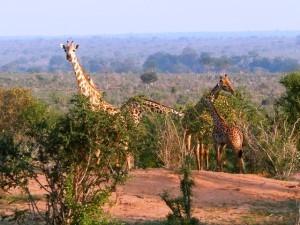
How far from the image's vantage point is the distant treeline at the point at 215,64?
309 feet

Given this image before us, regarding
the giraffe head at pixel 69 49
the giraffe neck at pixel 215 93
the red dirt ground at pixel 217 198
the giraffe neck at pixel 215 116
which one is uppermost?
the giraffe head at pixel 69 49

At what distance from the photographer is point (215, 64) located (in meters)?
94.2

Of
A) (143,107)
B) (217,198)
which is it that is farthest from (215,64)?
(217,198)

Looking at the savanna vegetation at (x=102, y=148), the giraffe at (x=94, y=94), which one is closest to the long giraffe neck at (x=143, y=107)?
the giraffe at (x=94, y=94)

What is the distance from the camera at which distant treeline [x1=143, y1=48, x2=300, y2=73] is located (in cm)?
9425

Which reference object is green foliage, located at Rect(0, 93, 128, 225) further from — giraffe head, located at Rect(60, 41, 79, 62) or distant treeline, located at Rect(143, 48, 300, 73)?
distant treeline, located at Rect(143, 48, 300, 73)

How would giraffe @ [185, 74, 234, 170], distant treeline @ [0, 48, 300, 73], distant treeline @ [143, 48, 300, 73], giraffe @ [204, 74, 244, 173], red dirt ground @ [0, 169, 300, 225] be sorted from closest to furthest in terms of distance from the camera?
red dirt ground @ [0, 169, 300, 225] < giraffe @ [204, 74, 244, 173] < giraffe @ [185, 74, 234, 170] < distant treeline @ [143, 48, 300, 73] < distant treeline @ [0, 48, 300, 73]

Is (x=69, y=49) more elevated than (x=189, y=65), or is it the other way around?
(x=69, y=49)

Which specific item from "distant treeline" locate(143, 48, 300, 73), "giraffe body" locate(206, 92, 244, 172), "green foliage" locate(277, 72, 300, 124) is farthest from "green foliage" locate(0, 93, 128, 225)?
"distant treeline" locate(143, 48, 300, 73)

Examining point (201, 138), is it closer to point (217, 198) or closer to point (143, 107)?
point (143, 107)

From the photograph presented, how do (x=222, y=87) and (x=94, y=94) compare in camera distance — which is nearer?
(x=94, y=94)

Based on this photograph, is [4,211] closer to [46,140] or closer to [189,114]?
[46,140]

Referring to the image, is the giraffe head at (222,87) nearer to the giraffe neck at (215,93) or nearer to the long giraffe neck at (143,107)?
the giraffe neck at (215,93)

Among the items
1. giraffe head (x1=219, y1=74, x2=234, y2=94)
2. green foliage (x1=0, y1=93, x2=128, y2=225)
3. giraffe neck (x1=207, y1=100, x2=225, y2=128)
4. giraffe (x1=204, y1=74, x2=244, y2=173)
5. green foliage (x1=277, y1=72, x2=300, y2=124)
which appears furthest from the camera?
green foliage (x1=277, y1=72, x2=300, y2=124)
